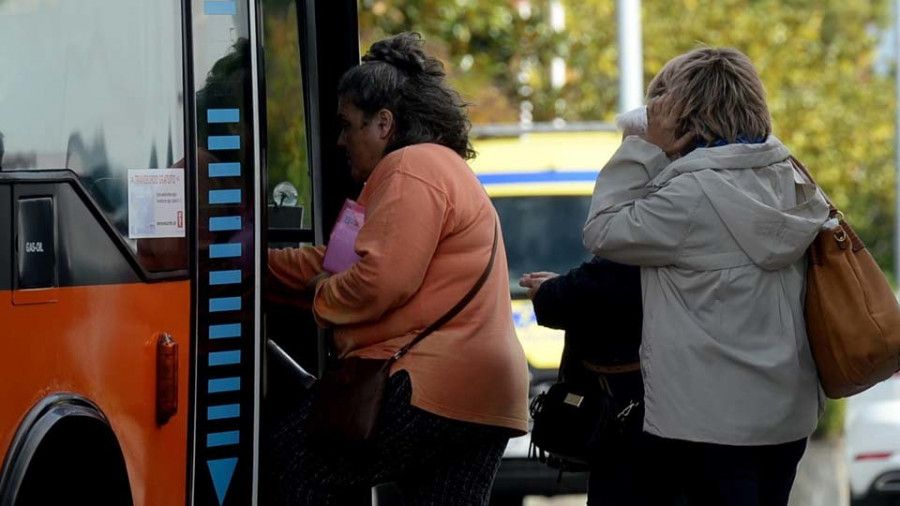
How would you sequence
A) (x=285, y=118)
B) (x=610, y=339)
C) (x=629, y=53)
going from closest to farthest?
1. (x=610, y=339)
2. (x=285, y=118)
3. (x=629, y=53)

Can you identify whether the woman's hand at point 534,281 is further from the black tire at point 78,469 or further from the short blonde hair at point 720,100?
the black tire at point 78,469

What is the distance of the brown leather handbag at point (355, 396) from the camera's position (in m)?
Result: 3.87

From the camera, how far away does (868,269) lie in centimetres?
387

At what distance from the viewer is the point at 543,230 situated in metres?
9.70

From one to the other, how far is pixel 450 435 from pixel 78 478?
898 millimetres

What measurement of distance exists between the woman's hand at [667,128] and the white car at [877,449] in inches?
151

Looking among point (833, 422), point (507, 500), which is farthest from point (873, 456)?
point (833, 422)

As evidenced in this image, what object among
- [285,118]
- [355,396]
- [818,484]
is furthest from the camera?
[818,484]

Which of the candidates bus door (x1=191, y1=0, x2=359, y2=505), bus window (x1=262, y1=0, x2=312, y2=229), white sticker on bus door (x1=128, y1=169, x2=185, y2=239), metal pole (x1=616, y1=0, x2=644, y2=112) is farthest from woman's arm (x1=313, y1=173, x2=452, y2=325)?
metal pole (x1=616, y1=0, x2=644, y2=112)

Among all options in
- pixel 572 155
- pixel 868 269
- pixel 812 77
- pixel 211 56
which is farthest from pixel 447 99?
pixel 812 77

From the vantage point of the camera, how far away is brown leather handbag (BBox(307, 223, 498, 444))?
3.87 metres

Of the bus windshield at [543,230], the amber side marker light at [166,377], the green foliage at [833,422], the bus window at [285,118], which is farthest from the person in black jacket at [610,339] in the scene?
the green foliage at [833,422]

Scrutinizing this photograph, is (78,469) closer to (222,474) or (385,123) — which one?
(222,474)

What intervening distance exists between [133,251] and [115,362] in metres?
0.26
